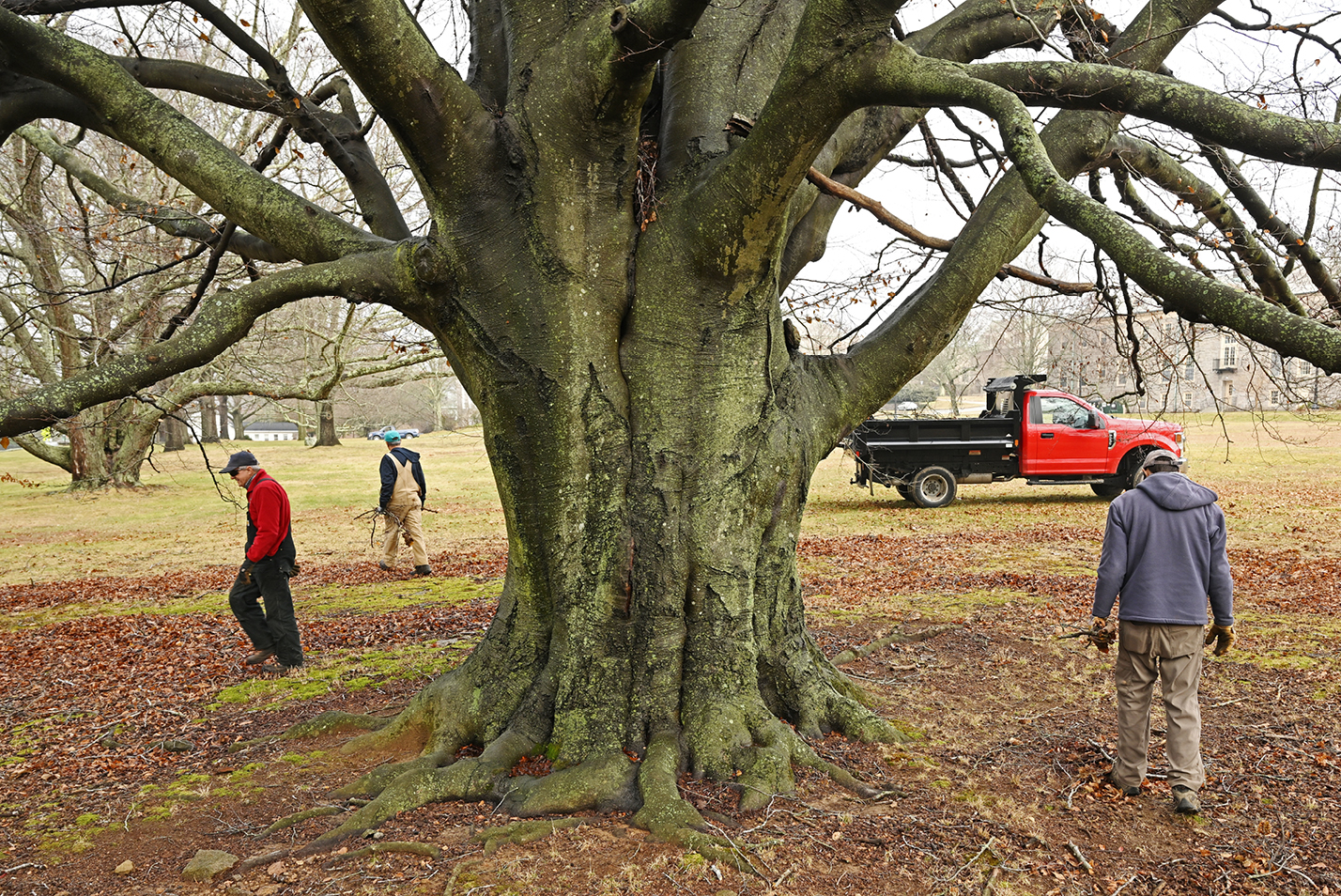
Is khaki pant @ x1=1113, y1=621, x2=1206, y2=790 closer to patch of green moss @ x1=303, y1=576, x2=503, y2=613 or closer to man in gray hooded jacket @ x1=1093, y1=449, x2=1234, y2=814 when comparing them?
man in gray hooded jacket @ x1=1093, y1=449, x2=1234, y2=814

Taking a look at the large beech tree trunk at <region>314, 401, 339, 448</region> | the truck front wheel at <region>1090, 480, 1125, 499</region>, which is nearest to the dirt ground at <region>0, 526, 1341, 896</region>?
the truck front wheel at <region>1090, 480, 1125, 499</region>

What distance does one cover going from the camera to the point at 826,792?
4027 mm

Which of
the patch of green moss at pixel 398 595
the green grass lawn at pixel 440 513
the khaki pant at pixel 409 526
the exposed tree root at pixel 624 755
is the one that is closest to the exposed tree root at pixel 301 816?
the exposed tree root at pixel 624 755

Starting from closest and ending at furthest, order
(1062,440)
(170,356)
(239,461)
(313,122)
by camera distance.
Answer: (170,356) < (313,122) < (239,461) < (1062,440)

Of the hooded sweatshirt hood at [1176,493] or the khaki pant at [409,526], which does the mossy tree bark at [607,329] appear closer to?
the hooded sweatshirt hood at [1176,493]

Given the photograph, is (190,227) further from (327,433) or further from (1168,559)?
(327,433)

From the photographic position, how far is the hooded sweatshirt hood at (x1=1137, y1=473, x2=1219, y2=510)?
13.4 feet

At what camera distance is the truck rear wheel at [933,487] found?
16547 millimetres

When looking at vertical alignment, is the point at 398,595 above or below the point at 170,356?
below

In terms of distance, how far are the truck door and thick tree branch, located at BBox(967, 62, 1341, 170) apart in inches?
538

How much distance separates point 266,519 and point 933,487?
1323cm

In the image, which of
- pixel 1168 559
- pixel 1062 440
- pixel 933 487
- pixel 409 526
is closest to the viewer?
pixel 1168 559

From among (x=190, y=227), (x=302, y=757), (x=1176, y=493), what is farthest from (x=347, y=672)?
(x=1176, y=493)

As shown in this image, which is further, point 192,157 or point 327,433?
point 327,433
